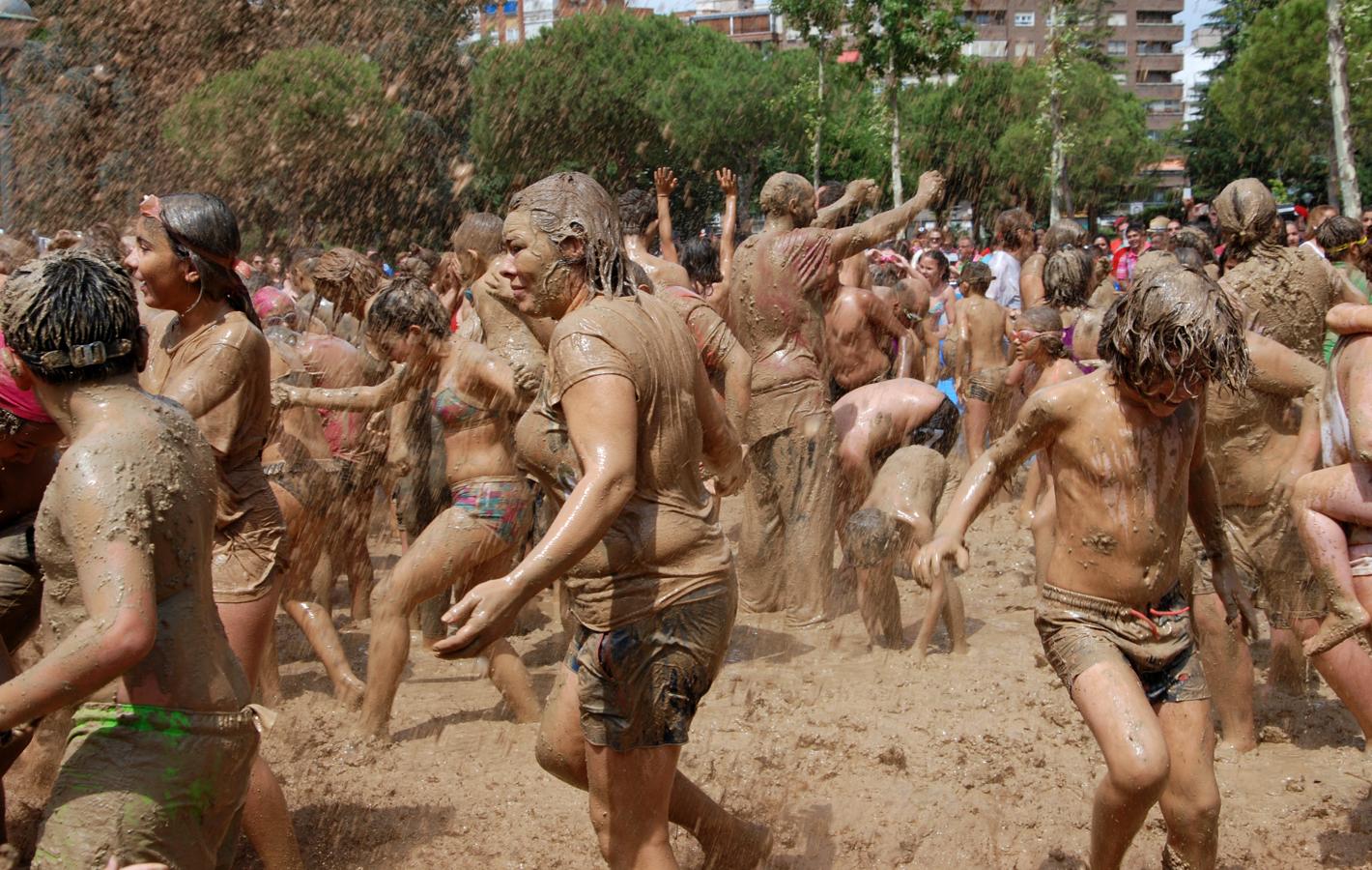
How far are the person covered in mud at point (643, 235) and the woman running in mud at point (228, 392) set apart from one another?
374cm

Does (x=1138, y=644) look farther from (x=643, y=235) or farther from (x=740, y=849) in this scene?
(x=643, y=235)

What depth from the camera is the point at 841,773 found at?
5199mm

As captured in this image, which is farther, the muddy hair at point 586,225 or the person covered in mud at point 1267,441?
the person covered in mud at point 1267,441

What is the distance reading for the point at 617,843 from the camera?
3326mm

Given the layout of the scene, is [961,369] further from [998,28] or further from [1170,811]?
[998,28]

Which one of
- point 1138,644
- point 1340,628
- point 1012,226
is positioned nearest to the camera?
point 1138,644

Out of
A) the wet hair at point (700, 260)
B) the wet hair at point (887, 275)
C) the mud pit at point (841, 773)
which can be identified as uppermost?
the wet hair at point (700, 260)

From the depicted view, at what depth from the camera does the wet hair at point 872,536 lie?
6.64m

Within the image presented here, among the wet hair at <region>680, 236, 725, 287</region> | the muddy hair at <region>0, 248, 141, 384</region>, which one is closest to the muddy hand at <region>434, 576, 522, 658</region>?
the muddy hair at <region>0, 248, 141, 384</region>

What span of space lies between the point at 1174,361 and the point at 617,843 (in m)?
1.92

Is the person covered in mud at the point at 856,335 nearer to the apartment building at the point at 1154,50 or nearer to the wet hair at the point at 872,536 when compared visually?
the wet hair at the point at 872,536

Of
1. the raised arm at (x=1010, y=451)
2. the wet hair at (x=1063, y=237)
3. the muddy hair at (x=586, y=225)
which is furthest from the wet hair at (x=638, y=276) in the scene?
the wet hair at (x=1063, y=237)

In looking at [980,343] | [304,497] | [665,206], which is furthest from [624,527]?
[980,343]

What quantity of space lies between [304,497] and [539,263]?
9.91 ft
